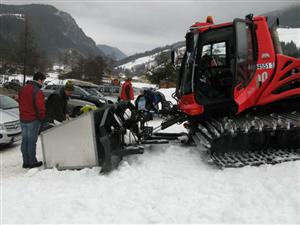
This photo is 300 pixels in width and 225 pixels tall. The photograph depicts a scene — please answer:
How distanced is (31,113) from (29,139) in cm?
50

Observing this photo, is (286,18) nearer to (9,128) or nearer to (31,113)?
(31,113)

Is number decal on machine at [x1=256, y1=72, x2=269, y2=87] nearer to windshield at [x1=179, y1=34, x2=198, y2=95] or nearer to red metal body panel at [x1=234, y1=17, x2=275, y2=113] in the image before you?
red metal body panel at [x1=234, y1=17, x2=275, y2=113]

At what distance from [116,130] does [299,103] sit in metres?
3.45

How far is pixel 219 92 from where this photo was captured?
18.4ft

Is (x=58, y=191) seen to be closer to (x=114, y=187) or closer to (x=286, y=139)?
(x=114, y=187)

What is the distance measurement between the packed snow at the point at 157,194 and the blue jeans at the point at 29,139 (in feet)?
1.69

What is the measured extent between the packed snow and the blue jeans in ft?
1.69

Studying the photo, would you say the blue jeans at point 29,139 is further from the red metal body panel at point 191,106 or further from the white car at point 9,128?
the red metal body panel at point 191,106

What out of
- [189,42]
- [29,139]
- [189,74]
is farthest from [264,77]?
[29,139]

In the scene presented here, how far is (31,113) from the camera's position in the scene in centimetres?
577

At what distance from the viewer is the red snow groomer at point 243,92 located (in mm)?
5066

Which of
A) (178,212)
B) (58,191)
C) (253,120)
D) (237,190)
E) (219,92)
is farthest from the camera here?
(219,92)

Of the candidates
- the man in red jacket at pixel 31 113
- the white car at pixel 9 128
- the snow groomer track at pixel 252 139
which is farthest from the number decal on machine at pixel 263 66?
the white car at pixel 9 128

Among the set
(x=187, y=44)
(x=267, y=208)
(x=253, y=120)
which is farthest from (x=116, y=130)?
(x=267, y=208)
